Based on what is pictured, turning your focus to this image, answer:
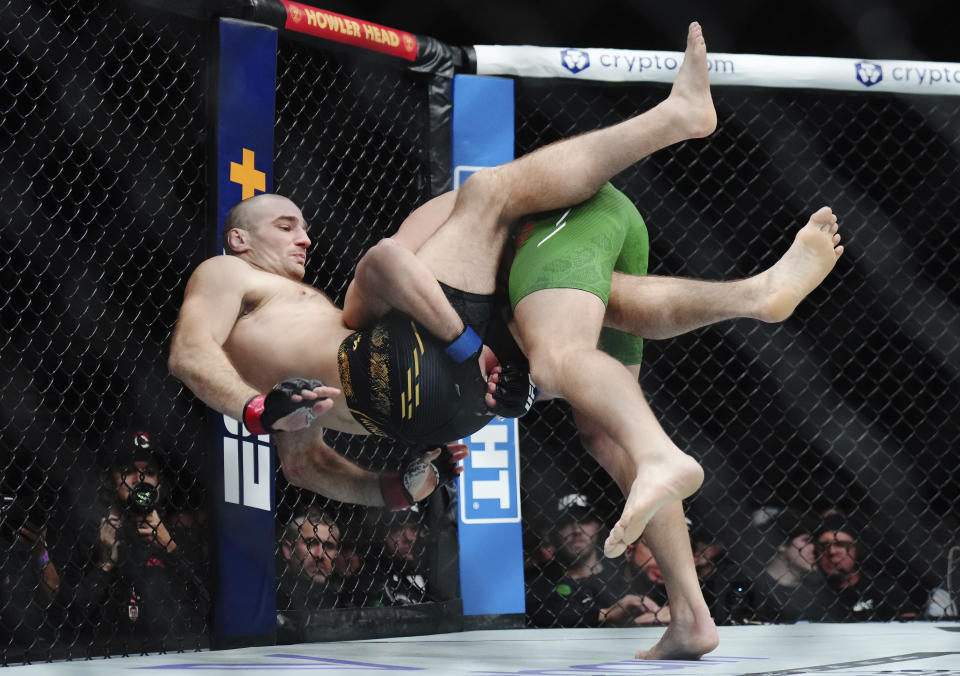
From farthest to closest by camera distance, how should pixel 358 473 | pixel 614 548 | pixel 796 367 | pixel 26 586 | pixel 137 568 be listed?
1. pixel 796 367
2. pixel 137 568
3. pixel 26 586
4. pixel 358 473
5. pixel 614 548

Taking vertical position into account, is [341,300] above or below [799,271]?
above

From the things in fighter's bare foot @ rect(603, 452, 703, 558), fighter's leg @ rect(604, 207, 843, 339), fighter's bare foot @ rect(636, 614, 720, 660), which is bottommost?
fighter's bare foot @ rect(636, 614, 720, 660)

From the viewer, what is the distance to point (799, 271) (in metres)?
1.61

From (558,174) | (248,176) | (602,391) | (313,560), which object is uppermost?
(248,176)

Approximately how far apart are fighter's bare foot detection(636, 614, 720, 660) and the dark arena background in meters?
0.68

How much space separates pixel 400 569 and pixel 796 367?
156 centimetres

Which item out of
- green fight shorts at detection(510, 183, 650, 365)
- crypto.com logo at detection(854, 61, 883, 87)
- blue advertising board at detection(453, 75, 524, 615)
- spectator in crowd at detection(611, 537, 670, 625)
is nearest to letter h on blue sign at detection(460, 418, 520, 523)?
blue advertising board at detection(453, 75, 524, 615)

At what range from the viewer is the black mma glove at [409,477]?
6.09ft

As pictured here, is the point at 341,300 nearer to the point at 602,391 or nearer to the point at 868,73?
the point at 868,73

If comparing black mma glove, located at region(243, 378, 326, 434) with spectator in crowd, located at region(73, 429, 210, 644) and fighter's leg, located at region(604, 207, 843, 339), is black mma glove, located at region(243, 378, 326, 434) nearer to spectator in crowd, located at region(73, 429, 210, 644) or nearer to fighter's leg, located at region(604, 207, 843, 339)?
fighter's leg, located at region(604, 207, 843, 339)

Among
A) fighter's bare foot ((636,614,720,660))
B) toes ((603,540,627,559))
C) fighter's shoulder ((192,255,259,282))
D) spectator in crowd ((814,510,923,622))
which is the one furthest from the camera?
spectator in crowd ((814,510,923,622))

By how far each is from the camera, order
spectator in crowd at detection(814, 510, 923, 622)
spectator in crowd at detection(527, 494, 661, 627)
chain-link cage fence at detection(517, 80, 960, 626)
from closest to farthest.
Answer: spectator in crowd at detection(527, 494, 661, 627)
spectator in crowd at detection(814, 510, 923, 622)
chain-link cage fence at detection(517, 80, 960, 626)

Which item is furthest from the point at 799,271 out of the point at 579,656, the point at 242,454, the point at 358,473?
the point at 242,454

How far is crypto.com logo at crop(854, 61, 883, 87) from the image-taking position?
2.81 metres
